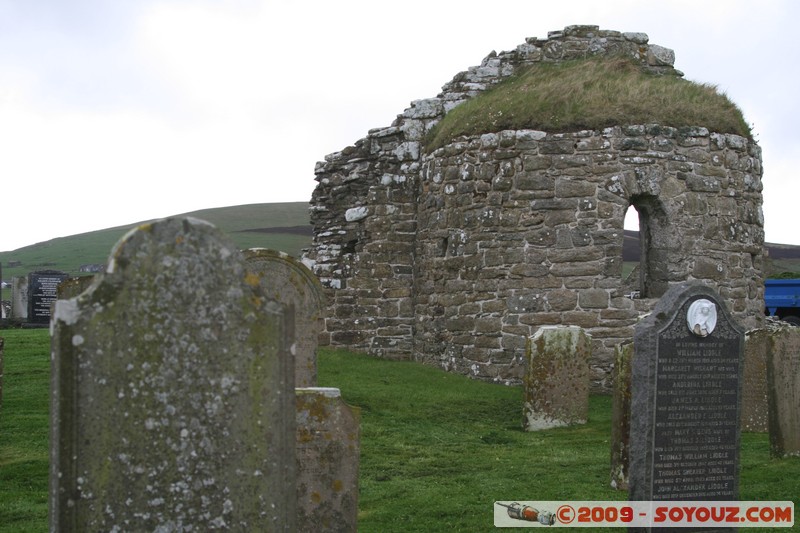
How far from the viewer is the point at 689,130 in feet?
48.0

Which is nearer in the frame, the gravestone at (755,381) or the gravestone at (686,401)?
the gravestone at (686,401)

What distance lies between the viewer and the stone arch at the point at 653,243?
14.5m

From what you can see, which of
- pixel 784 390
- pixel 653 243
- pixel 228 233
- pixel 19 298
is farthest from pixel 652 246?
pixel 228 233

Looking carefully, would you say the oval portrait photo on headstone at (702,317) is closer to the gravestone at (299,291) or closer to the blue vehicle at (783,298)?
the gravestone at (299,291)

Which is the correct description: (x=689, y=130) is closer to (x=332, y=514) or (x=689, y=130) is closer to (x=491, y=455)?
(x=491, y=455)

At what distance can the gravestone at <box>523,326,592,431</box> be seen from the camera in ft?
36.7

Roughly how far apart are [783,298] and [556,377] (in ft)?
52.5

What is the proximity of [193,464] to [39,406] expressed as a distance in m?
8.53

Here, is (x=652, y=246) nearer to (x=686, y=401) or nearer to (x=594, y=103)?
(x=594, y=103)

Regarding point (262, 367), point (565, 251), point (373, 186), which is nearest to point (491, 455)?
point (565, 251)

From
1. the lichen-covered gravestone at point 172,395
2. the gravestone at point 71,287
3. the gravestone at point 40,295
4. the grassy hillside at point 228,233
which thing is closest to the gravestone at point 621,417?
the lichen-covered gravestone at point 172,395

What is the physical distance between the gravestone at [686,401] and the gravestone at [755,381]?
434 centimetres

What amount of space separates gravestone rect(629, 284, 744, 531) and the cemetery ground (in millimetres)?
1317

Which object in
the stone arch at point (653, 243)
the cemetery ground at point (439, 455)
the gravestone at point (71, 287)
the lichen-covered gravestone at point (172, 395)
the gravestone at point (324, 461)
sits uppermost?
the stone arch at point (653, 243)
